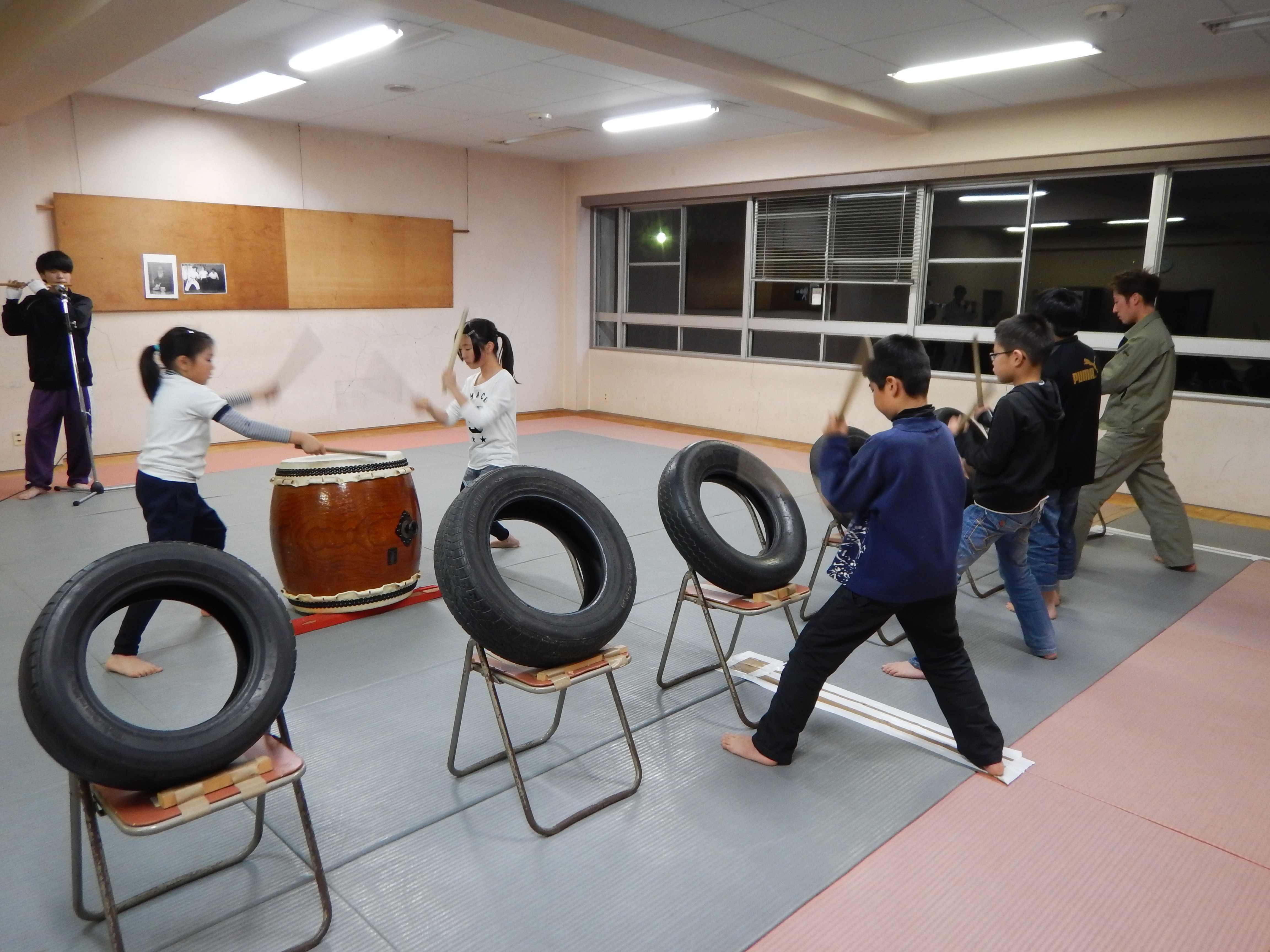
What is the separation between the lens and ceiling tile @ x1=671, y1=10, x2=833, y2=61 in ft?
16.3

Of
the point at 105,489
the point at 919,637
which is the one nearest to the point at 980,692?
the point at 919,637

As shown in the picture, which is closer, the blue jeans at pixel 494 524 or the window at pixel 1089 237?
the blue jeans at pixel 494 524

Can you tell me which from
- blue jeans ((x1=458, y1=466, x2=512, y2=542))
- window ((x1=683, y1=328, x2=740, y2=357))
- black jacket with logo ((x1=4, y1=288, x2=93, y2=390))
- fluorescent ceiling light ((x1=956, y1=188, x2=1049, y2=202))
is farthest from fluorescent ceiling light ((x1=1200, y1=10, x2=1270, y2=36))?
black jacket with logo ((x1=4, y1=288, x2=93, y2=390))

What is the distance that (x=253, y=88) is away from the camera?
6.81 m

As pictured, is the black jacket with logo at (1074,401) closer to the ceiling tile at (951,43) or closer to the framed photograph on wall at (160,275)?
the ceiling tile at (951,43)

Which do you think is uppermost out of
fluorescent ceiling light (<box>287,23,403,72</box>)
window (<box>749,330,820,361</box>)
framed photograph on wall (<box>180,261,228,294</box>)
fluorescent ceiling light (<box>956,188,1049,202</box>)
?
fluorescent ceiling light (<box>287,23,403,72</box>)

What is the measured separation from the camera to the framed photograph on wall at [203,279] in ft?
25.4

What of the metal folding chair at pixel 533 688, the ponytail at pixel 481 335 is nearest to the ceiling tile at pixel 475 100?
the ponytail at pixel 481 335

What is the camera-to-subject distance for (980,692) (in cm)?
267

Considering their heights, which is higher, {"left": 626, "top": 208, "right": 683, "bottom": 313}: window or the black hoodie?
{"left": 626, "top": 208, "right": 683, "bottom": 313}: window

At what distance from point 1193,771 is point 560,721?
2.07m

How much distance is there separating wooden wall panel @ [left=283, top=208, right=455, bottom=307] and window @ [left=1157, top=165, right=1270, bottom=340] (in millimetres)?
6940

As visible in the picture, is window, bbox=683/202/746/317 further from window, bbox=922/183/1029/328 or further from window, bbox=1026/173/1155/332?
window, bbox=1026/173/1155/332

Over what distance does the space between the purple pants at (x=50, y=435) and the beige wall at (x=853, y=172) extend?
5.94 metres
